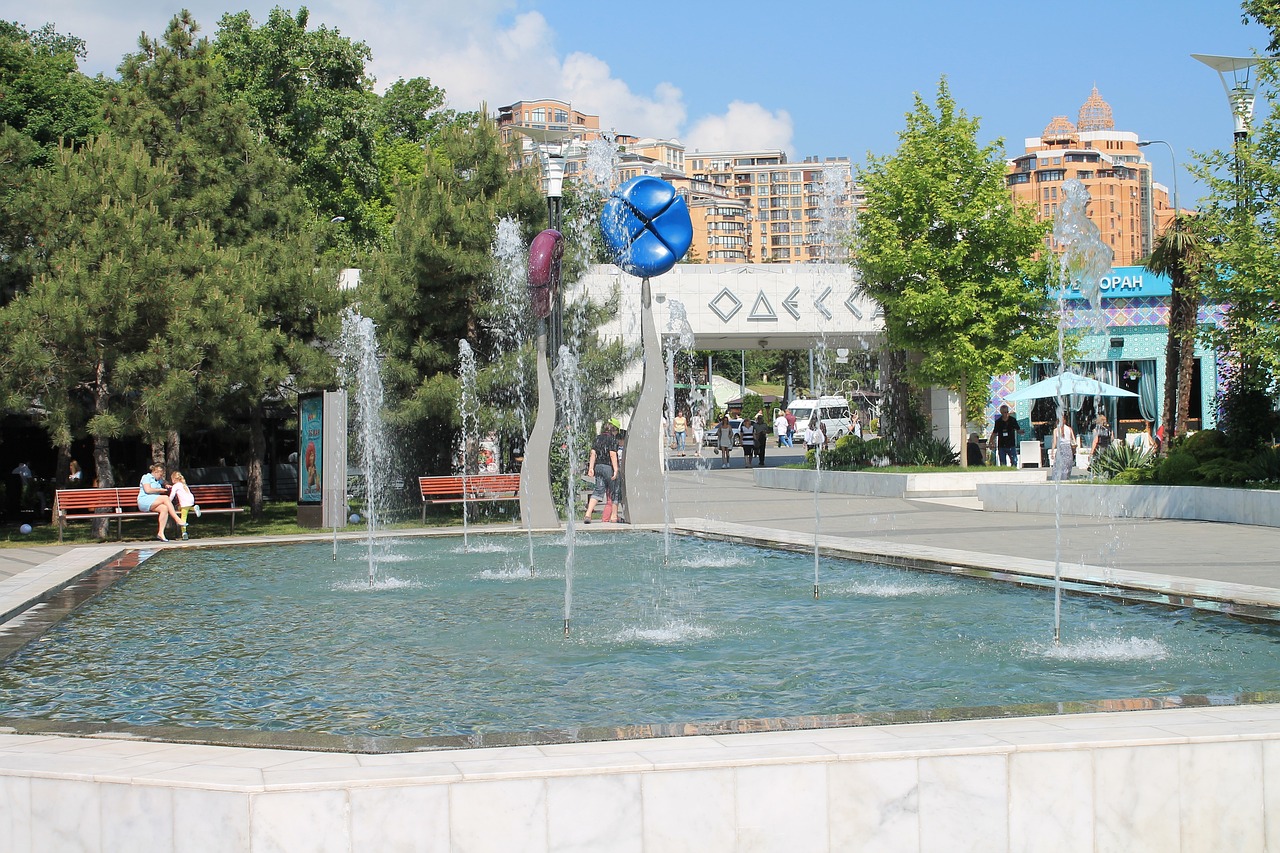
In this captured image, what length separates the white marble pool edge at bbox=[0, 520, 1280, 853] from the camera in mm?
4551

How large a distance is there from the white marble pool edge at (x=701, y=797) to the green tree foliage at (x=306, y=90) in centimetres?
3702

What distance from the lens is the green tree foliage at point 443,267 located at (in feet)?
71.9

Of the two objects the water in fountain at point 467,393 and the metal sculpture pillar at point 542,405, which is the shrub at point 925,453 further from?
the metal sculpture pillar at point 542,405

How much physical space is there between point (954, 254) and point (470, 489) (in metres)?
11.3

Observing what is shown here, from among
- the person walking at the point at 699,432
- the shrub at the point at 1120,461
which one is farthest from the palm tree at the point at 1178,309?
the person walking at the point at 699,432

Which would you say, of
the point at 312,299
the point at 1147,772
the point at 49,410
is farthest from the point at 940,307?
the point at 1147,772

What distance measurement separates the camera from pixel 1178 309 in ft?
87.5

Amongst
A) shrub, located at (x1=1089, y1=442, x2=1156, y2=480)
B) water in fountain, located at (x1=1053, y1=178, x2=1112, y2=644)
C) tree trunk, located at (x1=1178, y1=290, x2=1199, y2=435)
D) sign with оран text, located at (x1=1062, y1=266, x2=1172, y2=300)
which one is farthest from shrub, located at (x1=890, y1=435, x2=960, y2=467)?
sign with оран text, located at (x1=1062, y1=266, x2=1172, y2=300)

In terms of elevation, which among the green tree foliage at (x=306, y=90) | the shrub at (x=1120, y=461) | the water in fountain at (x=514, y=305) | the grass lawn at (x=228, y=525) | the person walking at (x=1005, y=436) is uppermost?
the green tree foliage at (x=306, y=90)

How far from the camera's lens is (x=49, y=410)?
18891mm

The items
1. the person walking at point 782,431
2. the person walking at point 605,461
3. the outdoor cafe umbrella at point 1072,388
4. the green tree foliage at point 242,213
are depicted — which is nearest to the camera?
the person walking at point 605,461

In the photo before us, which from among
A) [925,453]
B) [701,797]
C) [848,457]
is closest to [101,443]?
[848,457]

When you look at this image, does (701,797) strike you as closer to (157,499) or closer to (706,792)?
(706,792)

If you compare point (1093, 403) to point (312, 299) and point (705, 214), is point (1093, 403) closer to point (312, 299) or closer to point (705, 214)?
point (312, 299)
